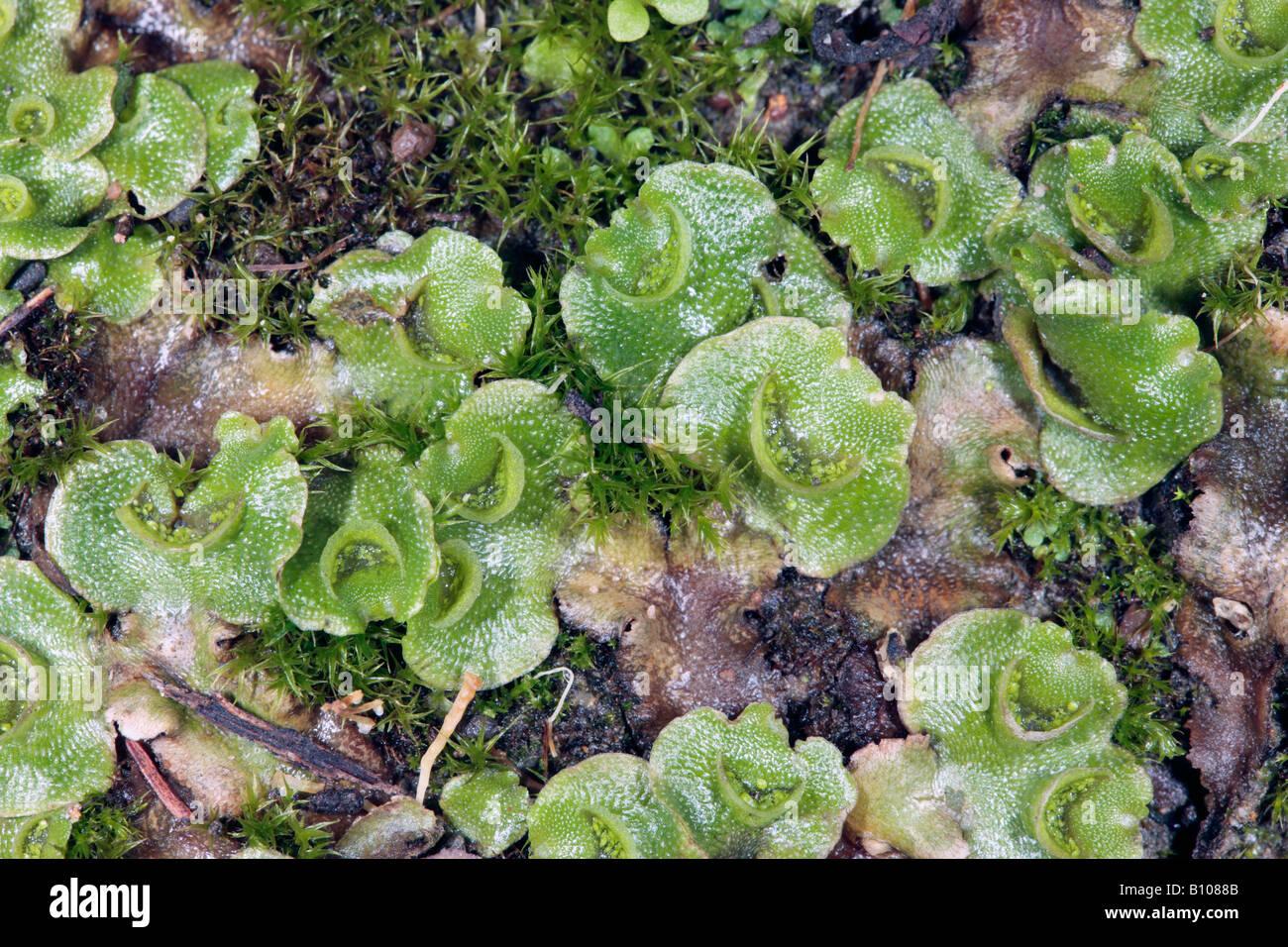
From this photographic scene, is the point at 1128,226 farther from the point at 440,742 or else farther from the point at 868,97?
the point at 440,742

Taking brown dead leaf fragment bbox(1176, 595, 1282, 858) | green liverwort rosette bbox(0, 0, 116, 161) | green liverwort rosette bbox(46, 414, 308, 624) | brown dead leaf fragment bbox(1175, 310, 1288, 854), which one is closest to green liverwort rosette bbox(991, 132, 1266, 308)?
brown dead leaf fragment bbox(1175, 310, 1288, 854)

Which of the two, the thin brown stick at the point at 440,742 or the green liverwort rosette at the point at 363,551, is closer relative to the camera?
the green liverwort rosette at the point at 363,551

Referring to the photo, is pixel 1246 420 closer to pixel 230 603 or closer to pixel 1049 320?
pixel 1049 320

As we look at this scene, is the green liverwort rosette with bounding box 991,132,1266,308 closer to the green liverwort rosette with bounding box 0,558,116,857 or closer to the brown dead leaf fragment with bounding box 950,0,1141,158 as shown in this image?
the brown dead leaf fragment with bounding box 950,0,1141,158

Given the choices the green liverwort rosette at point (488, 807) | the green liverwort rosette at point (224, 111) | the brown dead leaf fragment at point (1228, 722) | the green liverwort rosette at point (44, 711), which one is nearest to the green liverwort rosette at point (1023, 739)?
the brown dead leaf fragment at point (1228, 722)

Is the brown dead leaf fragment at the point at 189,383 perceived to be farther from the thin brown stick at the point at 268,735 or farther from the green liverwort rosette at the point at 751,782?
the green liverwort rosette at the point at 751,782

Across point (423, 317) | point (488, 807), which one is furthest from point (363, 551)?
point (488, 807)
